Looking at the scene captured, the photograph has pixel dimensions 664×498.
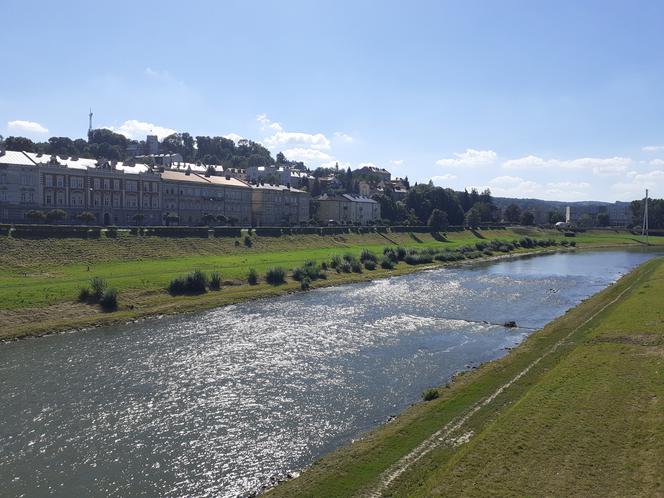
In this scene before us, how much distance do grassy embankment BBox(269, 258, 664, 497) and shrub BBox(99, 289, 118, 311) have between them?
29984 millimetres

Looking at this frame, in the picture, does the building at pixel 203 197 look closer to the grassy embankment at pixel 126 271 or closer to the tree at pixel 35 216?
the grassy embankment at pixel 126 271

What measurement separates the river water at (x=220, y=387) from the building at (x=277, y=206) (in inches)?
3133

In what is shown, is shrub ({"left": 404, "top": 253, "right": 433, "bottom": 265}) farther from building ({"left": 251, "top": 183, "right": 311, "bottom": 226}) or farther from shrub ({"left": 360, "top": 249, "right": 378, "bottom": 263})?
building ({"left": 251, "top": 183, "right": 311, "bottom": 226})

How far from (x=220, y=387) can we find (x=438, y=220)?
129 m

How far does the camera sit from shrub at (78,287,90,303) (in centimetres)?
4600

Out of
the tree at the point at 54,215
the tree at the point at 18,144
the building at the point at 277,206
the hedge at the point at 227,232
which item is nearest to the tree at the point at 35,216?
the tree at the point at 54,215

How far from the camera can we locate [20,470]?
759 inches

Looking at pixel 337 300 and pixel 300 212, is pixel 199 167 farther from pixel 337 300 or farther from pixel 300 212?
pixel 337 300

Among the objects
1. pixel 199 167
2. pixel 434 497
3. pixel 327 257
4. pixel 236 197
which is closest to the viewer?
pixel 434 497

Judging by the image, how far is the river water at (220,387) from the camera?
19.6 metres

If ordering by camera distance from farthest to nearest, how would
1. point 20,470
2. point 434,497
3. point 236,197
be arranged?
1. point 236,197
2. point 20,470
3. point 434,497

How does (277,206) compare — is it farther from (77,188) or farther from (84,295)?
(84,295)

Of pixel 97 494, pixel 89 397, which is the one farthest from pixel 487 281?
pixel 97 494

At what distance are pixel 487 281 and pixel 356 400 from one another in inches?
2020
